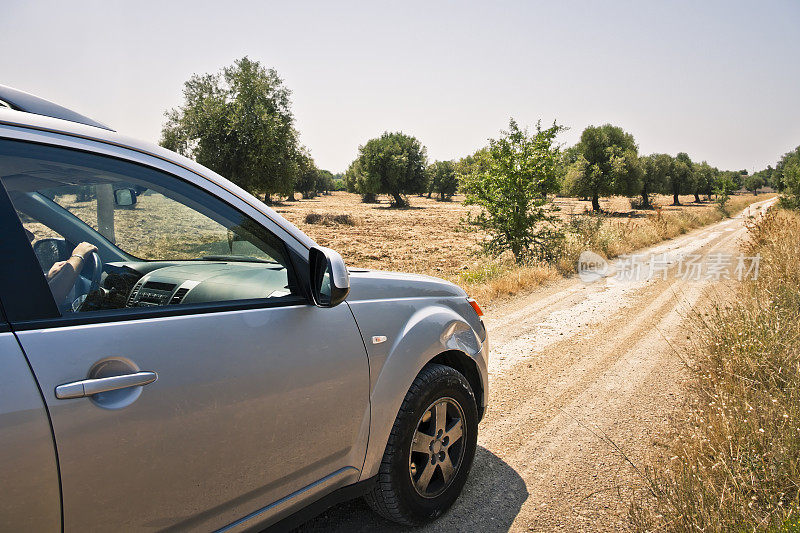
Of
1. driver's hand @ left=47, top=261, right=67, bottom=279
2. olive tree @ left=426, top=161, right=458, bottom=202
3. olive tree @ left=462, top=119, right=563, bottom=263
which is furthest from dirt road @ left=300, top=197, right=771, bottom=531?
olive tree @ left=426, top=161, right=458, bottom=202

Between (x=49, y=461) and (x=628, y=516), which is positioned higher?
(x=49, y=461)

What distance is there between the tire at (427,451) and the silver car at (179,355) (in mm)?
12

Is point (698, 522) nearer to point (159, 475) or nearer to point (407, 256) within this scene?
point (159, 475)

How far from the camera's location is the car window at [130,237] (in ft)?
5.09

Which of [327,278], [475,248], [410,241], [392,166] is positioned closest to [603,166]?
[392,166]

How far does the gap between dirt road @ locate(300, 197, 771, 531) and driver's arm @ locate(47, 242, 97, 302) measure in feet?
6.40

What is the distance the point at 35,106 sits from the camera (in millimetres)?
1642

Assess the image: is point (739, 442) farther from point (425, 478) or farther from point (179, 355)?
point (179, 355)

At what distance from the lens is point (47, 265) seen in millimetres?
1533

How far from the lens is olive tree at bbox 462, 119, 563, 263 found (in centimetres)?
1260

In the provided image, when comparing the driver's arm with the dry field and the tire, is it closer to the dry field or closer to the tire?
the dry field

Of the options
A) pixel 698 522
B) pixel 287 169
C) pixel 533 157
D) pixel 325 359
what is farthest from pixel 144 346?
pixel 287 169

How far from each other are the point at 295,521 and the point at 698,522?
2003 mm

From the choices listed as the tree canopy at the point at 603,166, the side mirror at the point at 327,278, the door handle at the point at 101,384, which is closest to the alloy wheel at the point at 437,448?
the side mirror at the point at 327,278
